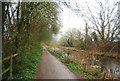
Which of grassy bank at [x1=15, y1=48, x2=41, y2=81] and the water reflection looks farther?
the water reflection

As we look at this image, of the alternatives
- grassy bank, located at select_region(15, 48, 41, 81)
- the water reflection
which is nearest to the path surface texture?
grassy bank, located at select_region(15, 48, 41, 81)

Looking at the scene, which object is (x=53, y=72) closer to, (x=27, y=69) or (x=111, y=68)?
(x=27, y=69)

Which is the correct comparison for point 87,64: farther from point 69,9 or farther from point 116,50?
point 69,9

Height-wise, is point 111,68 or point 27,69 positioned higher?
point 27,69

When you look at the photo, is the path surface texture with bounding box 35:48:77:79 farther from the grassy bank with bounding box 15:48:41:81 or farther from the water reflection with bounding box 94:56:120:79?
the water reflection with bounding box 94:56:120:79

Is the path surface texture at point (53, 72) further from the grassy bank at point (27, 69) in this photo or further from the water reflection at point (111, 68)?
the water reflection at point (111, 68)

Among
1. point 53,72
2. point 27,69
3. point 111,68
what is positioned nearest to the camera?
point 27,69

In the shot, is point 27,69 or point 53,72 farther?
point 53,72

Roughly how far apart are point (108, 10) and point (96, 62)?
5825 mm

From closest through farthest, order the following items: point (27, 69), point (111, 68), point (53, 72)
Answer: point (27, 69), point (53, 72), point (111, 68)

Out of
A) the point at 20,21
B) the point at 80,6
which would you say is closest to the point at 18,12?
the point at 20,21

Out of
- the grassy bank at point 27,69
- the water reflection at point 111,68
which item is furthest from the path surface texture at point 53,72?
the water reflection at point 111,68

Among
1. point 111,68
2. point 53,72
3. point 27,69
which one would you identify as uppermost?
point 27,69

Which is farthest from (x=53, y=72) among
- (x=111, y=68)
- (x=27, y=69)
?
(x=111, y=68)
